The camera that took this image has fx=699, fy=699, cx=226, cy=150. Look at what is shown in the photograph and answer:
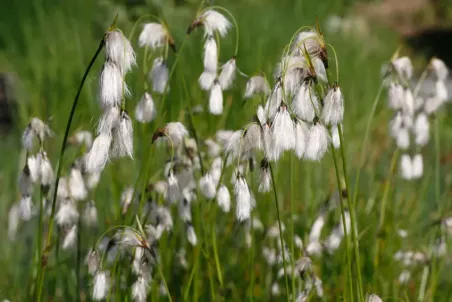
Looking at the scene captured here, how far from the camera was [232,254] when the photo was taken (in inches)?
103

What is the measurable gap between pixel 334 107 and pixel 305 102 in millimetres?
56

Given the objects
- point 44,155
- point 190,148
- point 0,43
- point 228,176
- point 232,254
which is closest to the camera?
point 44,155

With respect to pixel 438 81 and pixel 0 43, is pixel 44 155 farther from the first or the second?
pixel 0 43

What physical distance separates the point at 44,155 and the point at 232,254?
112cm

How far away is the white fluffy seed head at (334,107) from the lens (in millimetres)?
1330

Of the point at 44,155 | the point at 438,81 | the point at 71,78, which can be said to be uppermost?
the point at 71,78

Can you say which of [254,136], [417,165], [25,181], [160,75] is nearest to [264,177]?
[254,136]

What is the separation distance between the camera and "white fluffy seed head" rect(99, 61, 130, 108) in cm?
129

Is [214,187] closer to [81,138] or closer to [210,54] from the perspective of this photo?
[210,54]

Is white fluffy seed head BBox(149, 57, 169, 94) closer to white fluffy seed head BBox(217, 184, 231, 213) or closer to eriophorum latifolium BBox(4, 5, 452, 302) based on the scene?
eriophorum latifolium BBox(4, 5, 452, 302)

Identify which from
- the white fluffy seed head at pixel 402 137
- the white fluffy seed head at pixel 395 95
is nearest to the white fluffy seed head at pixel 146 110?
the white fluffy seed head at pixel 395 95

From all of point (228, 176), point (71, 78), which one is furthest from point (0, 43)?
point (228, 176)

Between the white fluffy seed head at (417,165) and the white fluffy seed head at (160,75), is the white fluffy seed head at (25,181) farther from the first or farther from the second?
the white fluffy seed head at (417,165)

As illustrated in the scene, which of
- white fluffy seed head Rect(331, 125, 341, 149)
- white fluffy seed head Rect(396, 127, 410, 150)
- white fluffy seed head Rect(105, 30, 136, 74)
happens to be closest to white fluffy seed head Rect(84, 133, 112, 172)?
white fluffy seed head Rect(105, 30, 136, 74)
